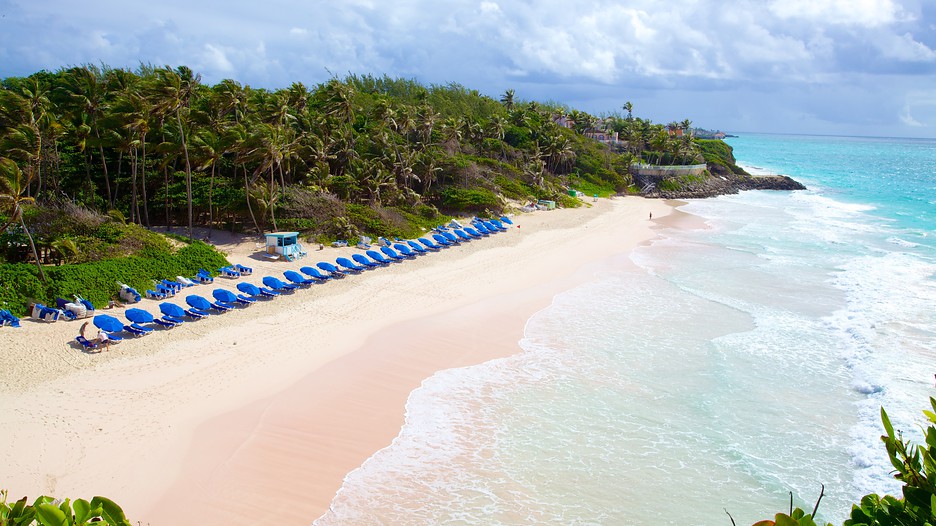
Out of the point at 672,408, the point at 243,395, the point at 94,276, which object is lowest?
the point at 243,395

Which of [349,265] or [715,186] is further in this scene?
[715,186]

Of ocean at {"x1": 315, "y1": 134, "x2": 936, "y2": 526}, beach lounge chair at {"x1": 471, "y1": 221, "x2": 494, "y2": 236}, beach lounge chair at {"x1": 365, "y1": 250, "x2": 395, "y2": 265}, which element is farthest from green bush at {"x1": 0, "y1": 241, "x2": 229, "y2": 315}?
beach lounge chair at {"x1": 471, "y1": 221, "x2": 494, "y2": 236}

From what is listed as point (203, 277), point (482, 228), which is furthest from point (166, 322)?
point (482, 228)

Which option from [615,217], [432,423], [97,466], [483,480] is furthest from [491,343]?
[615,217]

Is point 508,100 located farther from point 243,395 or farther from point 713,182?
point 243,395

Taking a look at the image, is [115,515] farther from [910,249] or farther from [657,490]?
[910,249]

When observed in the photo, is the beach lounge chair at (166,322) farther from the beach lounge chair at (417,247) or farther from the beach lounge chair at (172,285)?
the beach lounge chair at (417,247)
